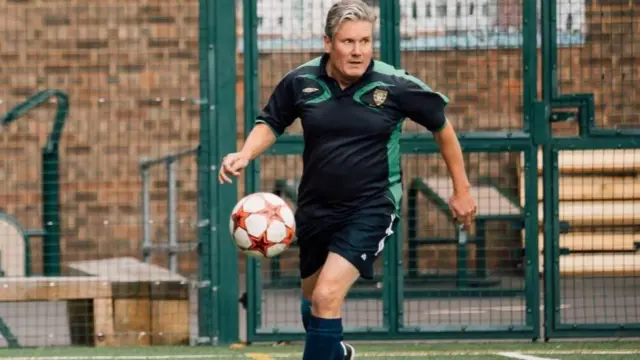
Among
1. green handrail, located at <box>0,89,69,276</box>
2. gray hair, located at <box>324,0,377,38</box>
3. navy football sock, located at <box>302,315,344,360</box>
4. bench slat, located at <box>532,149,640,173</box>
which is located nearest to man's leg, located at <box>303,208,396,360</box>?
navy football sock, located at <box>302,315,344,360</box>

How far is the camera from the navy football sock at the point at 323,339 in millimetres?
7652

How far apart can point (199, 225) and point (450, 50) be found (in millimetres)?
2078

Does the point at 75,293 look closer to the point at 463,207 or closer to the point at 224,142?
the point at 224,142

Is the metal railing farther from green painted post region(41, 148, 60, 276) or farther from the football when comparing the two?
the football

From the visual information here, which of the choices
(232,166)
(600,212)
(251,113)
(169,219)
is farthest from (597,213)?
(232,166)

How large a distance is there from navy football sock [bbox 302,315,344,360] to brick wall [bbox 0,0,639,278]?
3.43 meters

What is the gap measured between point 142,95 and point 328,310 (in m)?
7.27

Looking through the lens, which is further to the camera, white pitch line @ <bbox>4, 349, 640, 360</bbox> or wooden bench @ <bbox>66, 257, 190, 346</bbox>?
wooden bench @ <bbox>66, 257, 190, 346</bbox>

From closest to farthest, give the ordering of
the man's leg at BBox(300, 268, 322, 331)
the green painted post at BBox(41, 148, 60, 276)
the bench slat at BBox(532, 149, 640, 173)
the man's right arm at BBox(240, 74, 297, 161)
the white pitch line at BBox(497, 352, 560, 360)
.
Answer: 1. the man's right arm at BBox(240, 74, 297, 161)
2. the man's leg at BBox(300, 268, 322, 331)
3. the white pitch line at BBox(497, 352, 560, 360)
4. the bench slat at BBox(532, 149, 640, 173)
5. the green painted post at BBox(41, 148, 60, 276)

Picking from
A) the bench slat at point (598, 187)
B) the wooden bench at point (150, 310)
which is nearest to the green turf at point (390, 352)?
the wooden bench at point (150, 310)

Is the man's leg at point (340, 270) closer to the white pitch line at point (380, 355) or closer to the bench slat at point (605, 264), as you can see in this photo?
the white pitch line at point (380, 355)

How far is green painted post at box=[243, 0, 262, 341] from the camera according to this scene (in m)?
11.0

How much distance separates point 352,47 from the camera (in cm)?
775

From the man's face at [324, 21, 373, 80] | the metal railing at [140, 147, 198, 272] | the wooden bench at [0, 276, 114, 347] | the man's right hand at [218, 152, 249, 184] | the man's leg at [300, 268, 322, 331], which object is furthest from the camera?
the metal railing at [140, 147, 198, 272]
